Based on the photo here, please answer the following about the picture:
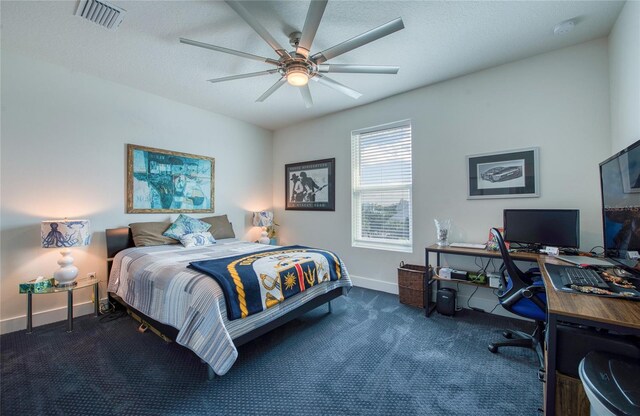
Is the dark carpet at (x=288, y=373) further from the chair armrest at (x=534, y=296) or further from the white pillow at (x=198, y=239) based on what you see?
the white pillow at (x=198, y=239)

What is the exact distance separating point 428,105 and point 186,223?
3.59 meters

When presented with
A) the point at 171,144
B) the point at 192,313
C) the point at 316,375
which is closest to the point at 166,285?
the point at 192,313

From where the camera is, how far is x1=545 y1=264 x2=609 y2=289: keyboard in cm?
135

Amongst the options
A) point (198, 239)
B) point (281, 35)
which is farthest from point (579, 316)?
point (198, 239)

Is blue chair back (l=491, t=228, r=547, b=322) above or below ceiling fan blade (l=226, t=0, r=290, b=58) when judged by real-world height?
below

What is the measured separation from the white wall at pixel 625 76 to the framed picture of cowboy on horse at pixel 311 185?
3.04 m

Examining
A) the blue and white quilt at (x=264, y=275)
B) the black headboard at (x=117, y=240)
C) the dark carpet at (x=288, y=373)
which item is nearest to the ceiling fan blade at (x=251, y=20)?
the blue and white quilt at (x=264, y=275)

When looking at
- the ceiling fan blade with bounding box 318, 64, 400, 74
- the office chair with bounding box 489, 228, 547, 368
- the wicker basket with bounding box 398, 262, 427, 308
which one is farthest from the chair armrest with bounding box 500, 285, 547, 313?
the ceiling fan blade with bounding box 318, 64, 400, 74

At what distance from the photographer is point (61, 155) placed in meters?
2.81

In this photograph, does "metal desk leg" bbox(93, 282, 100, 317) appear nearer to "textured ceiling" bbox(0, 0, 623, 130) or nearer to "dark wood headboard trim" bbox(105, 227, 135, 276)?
"dark wood headboard trim" bbox(105, 227, 135, 276)

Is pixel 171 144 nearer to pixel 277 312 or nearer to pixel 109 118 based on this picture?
pixel 109 118

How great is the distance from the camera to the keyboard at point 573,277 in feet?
4.43

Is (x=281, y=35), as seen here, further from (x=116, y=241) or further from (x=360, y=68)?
(x=116, y=241)

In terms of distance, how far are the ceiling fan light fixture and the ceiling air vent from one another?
138cm
